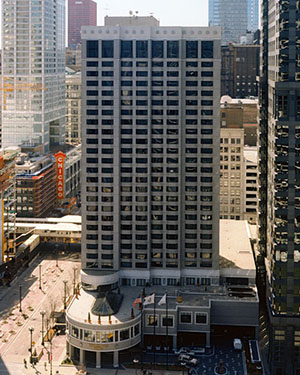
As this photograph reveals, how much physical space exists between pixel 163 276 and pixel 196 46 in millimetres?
54674

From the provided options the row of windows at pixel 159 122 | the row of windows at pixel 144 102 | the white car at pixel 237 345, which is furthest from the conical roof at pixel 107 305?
the row of windows at pixel 144 102

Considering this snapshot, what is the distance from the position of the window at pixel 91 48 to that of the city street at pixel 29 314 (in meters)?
54.7

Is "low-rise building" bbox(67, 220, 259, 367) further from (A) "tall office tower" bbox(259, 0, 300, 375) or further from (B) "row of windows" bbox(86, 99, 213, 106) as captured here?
(B) "row of windows" bbox(86, 99, 213, 106)

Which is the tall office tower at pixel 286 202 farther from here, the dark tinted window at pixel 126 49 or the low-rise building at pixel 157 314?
the dark tinted window at pixel 126 49

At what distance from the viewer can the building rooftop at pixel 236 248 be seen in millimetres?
167375

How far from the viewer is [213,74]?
529 feet

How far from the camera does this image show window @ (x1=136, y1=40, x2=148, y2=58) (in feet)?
528

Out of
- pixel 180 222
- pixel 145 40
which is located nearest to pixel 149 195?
pixel 180 222

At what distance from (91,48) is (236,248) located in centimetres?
6306

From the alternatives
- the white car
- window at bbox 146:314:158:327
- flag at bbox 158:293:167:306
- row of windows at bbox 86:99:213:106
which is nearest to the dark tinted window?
row of windows at bbox 86:99:213:106

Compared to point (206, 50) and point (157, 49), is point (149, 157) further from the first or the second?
point (206, 50)

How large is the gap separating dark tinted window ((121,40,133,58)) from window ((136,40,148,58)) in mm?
1644

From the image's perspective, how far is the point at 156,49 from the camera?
161 metres

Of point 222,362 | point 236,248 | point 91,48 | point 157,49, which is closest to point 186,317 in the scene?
point 222,362
